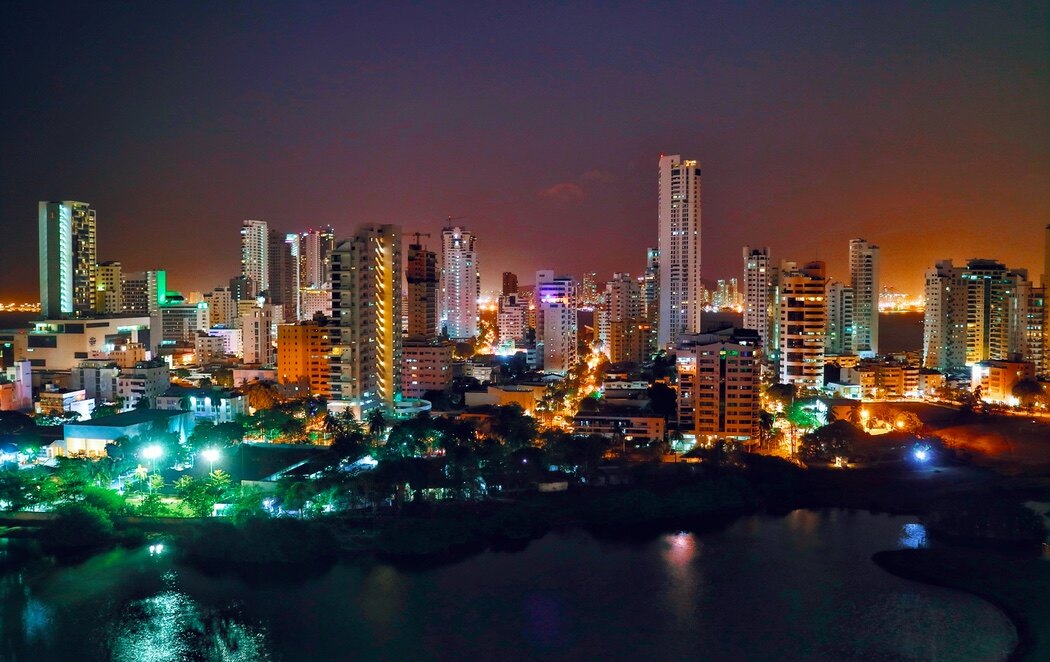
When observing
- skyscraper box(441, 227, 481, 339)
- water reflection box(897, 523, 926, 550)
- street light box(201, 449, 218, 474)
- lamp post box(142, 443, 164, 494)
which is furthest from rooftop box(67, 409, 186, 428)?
skyscraper box(441, 227, 481, 339)

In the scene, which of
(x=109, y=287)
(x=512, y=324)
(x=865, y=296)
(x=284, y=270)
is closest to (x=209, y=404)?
(x=109, y=287)

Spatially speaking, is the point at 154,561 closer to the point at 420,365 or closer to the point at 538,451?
the point at 538,451

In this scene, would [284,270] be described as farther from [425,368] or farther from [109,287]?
[425,368]

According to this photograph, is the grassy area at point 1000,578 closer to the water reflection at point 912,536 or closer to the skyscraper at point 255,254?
the water reflection at point 912,536

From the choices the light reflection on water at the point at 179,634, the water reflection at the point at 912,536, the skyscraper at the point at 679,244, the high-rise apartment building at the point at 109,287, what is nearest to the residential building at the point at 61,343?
the high-rise apartment building at the point at 109,287

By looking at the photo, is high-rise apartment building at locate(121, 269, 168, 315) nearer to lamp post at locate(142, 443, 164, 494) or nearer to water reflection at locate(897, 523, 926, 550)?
lamp post at locate(142, 443, 164, 494)
